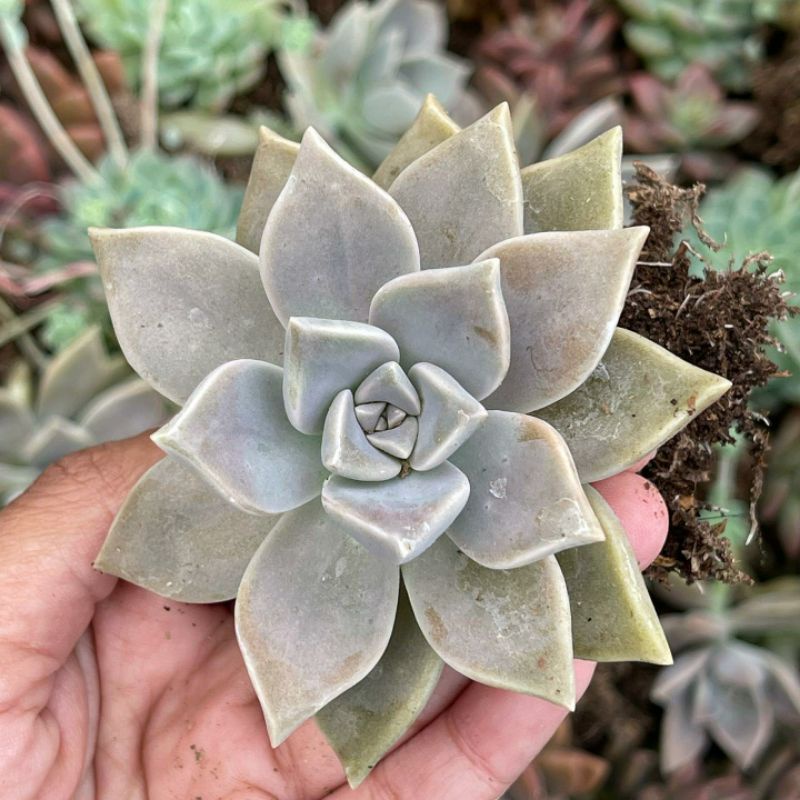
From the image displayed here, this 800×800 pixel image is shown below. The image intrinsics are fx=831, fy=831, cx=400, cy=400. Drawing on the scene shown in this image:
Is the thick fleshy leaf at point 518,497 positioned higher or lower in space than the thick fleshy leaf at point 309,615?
higher

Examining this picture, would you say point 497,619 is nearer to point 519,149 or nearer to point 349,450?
point 349,450

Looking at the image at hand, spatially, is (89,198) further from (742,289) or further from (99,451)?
(742,289)

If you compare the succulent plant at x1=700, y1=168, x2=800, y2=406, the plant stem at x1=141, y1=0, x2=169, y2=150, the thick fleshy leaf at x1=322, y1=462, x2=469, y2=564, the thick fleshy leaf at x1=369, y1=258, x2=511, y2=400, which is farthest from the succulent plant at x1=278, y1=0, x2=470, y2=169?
the thick fleshy leaf at x1=322, y1=462, x2=469, y2=564

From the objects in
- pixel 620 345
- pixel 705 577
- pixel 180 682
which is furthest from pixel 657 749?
pixel 620 345

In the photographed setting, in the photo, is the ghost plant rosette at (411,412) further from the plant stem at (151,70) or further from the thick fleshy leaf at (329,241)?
the plant stem at (151,70)

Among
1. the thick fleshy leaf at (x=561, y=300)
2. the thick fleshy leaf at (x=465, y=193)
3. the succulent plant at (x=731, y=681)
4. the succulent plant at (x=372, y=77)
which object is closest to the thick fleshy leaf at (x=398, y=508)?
the thick fleshy leaf at (x=561, y=300)

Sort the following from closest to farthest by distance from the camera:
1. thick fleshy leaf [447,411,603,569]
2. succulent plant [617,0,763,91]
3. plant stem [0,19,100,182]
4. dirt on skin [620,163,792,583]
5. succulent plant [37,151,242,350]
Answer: thick fleshy leaf [447,411,603,569] → dirt on skin [620,163,792,583] → succulent plant [37,151,242,350] → plant stem [0,19,100,182] → succulent plant [617,0,763,91]

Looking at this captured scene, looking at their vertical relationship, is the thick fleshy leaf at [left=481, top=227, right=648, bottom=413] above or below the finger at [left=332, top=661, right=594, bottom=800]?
above

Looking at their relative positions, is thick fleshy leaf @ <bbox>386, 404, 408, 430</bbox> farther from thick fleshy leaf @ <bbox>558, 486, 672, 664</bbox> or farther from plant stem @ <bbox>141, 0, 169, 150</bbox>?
plant stem @ <bbox>141, 0, 169, 150</bbox>
